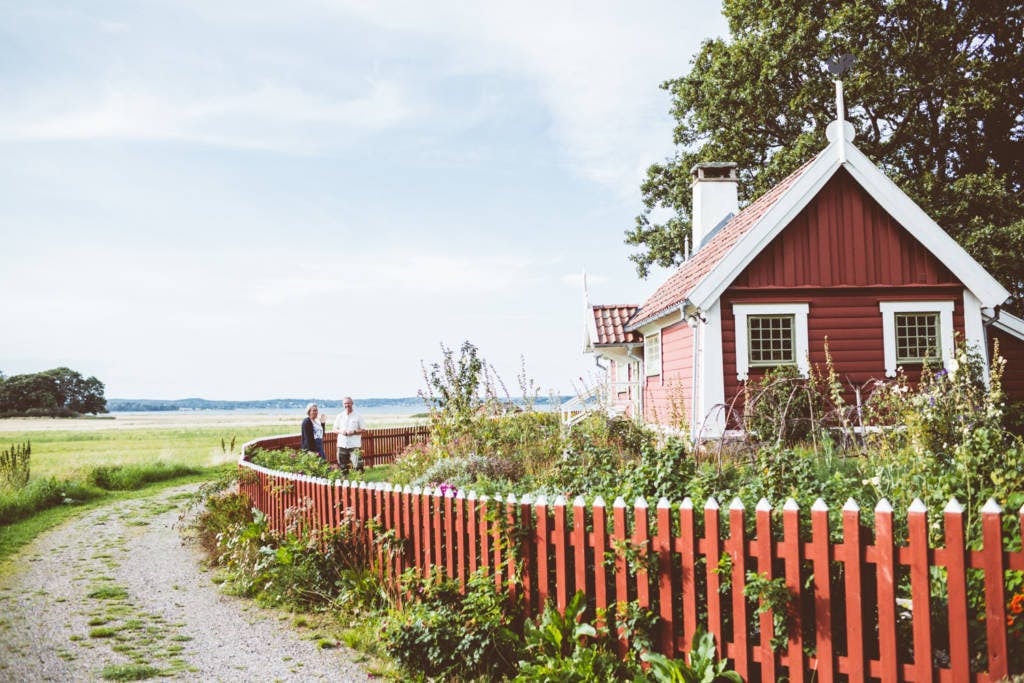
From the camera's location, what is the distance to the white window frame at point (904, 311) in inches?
564

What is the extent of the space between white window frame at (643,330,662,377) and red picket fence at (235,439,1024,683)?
1255cm

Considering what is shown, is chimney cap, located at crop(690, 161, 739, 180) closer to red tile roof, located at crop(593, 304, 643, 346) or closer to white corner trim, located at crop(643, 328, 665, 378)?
red tile roof, located at crop(593, 304, 643, 346)

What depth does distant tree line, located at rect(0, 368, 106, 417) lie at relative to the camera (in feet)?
259

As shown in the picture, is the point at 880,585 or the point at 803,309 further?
the point at 803,309

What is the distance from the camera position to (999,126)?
2336cm

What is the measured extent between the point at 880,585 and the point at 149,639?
5.50 metres

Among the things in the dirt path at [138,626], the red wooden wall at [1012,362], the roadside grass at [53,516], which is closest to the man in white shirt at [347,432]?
the roadside grass at [53,516]

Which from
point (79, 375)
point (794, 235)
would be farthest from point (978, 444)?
point (79, 375)

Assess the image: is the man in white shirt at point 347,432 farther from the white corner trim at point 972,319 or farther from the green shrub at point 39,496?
the white corner trim at point 972,319

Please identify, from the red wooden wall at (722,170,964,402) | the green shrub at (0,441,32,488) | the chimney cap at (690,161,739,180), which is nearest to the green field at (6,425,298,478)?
the green shrub at (0,441,32,488)

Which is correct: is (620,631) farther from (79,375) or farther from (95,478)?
(79,375)

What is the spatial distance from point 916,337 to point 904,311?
60cm

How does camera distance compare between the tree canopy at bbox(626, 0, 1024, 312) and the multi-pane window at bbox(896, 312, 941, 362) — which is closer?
the multi-pane window at bbox(896, 312, 941, 362)

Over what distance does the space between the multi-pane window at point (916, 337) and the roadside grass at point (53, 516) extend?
40.8 feet
